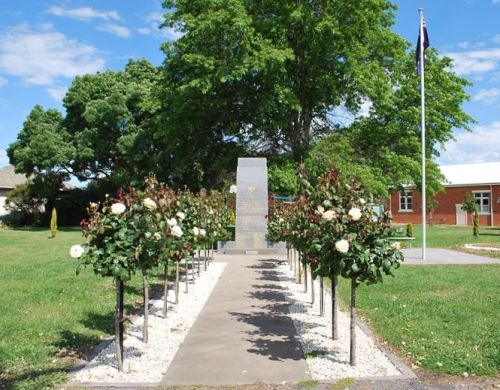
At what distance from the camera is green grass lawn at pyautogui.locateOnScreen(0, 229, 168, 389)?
5.19 metres

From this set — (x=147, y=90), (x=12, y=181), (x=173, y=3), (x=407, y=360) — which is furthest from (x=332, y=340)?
(x=12, y=181)

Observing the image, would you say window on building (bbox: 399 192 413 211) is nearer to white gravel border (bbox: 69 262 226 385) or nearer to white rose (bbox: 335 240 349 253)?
white gravel border (bbox: 69 262 226 385)

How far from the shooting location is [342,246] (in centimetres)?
485

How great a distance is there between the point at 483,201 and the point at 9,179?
41.3m

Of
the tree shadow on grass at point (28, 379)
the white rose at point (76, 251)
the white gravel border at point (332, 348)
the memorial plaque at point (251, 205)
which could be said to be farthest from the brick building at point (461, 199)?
the white rose at point (76, 251)

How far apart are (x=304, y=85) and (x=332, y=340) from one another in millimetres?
19069

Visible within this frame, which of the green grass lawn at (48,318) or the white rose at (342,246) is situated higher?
the white rose at (342,246)

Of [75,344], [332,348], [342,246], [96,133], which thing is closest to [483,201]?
[96,133]

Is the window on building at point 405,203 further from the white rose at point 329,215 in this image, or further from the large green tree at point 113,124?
the white rose at point 329,215

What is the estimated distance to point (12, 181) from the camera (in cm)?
4466

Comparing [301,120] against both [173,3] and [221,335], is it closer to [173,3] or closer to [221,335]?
[173,3]

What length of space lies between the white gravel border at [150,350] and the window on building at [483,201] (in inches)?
1451

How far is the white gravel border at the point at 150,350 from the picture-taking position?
4.99m

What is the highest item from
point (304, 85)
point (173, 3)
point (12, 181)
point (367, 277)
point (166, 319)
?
point (173, 3)
